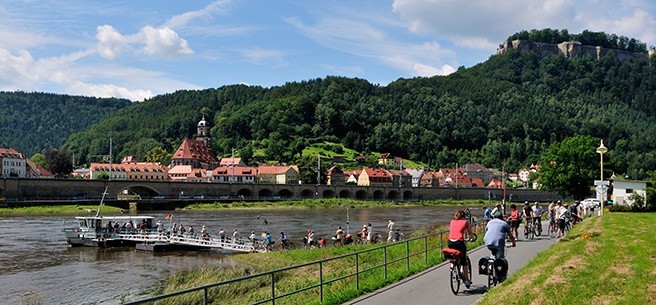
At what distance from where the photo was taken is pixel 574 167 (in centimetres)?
6181

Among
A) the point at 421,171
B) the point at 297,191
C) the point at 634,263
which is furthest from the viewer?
the point at 421,171

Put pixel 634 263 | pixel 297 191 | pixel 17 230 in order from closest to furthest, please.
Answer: pixel 634 263, pixel 17 230, pixel 297 191

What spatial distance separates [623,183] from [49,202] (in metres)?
67.0

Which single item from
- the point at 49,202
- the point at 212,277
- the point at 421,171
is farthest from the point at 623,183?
the point at 421,171

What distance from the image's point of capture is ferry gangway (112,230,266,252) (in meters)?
36.6

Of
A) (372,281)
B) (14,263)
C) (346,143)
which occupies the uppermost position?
(346,143)

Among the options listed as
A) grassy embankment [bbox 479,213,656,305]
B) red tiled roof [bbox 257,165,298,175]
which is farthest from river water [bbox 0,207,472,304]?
red tiled roof [bbox 257,165,298,175]

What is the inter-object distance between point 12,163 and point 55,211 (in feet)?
229

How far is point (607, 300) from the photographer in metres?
10.4

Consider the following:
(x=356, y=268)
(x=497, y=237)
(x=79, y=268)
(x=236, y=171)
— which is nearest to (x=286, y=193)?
(x=236, y=171)

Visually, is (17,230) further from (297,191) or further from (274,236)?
(297,191)

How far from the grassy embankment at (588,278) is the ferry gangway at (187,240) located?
863 inches

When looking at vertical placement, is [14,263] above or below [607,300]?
below

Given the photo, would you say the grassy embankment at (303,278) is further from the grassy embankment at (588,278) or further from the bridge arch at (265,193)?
the bridge arch at (265,193)
